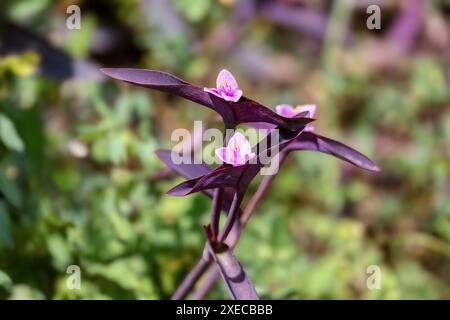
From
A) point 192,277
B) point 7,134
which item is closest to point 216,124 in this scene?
point 7,134

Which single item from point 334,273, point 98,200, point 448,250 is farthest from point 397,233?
point 98,200

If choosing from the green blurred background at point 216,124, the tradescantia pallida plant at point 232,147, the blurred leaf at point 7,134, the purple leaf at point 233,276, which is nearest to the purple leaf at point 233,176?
the tradescantia pallida plant at point 232,147

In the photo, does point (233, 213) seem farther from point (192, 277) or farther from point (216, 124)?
point (216, 124)

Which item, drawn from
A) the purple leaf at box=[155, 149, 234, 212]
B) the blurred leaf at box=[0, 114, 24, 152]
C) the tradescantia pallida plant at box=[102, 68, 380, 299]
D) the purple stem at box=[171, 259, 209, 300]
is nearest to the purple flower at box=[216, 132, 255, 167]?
the tradescantia pallida plant at box=[102, 68, 380, 299]

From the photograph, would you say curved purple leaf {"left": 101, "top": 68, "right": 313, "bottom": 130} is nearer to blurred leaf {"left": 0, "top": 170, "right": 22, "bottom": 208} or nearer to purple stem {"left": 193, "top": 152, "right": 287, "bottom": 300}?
purple stem {"left": 193, "top": 152, "right": 287, "bottom": 300}
